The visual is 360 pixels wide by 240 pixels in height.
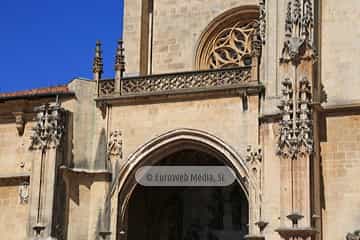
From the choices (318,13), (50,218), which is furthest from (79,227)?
(318,13)

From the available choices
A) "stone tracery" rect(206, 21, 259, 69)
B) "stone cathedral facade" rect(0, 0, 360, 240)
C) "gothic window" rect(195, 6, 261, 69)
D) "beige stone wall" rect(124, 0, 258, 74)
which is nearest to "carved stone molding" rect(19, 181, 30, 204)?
"stone cathedral facade" rect(0, 0, 360, 240)

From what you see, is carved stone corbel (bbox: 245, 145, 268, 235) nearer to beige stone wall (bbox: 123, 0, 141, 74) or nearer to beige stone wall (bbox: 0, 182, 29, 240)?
beige stone wall (bbox: 123, 0, 141, 74)

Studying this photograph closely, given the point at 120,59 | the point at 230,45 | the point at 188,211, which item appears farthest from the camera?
the point at 230,45

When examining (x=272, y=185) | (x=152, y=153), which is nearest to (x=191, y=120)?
(x=152, y=153)

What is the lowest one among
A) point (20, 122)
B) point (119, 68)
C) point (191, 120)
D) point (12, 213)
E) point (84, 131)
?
point (12, 213)

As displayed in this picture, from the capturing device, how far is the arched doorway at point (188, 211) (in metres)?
19.3

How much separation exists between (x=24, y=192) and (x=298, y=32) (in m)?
7.19

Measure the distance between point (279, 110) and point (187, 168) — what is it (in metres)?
3.47

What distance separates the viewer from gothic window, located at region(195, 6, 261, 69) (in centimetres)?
2100

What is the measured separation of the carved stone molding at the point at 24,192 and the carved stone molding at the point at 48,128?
42.1 inches

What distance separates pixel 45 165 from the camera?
17938 mm

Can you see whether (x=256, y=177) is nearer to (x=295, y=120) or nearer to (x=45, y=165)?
(x=295, y=120)

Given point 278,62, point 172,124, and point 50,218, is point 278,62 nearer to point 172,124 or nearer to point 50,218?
point 172,124

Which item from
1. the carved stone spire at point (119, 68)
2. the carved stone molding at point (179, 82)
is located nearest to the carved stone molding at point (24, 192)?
the carved stone molding at point (179, 82)
